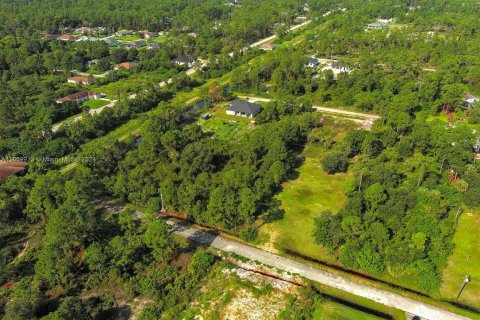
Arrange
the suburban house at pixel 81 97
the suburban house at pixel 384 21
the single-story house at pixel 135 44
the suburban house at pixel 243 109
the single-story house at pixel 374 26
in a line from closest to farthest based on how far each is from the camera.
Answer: the suburban house at pixel 243 109
the suburban house at pixel 81 97
the single-story house at pixel 135 44
the single-story house at pixel 374 26
the suburban house at pixel 384 21

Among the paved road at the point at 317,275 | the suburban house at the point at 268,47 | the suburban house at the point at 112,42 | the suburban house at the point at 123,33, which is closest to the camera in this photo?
the paved road at the point at 317,275

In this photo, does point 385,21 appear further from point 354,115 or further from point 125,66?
point 125,66

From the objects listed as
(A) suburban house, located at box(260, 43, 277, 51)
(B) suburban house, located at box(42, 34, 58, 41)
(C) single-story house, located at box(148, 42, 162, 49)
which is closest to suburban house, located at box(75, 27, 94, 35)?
(B) suburban house, located at box(42, 34, 58, 41)

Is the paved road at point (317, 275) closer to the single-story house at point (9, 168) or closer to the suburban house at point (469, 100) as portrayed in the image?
the single-story house at point (9, 168)

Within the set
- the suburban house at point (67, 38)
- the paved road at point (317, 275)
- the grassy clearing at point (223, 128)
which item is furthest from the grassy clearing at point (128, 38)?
the paved road at point (317, 275)

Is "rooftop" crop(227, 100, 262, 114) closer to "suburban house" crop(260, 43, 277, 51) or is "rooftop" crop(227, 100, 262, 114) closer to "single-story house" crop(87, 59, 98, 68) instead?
"suburban house" crop(260, 43, 277, 51)

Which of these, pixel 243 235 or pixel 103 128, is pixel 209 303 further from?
pixel 103 128
